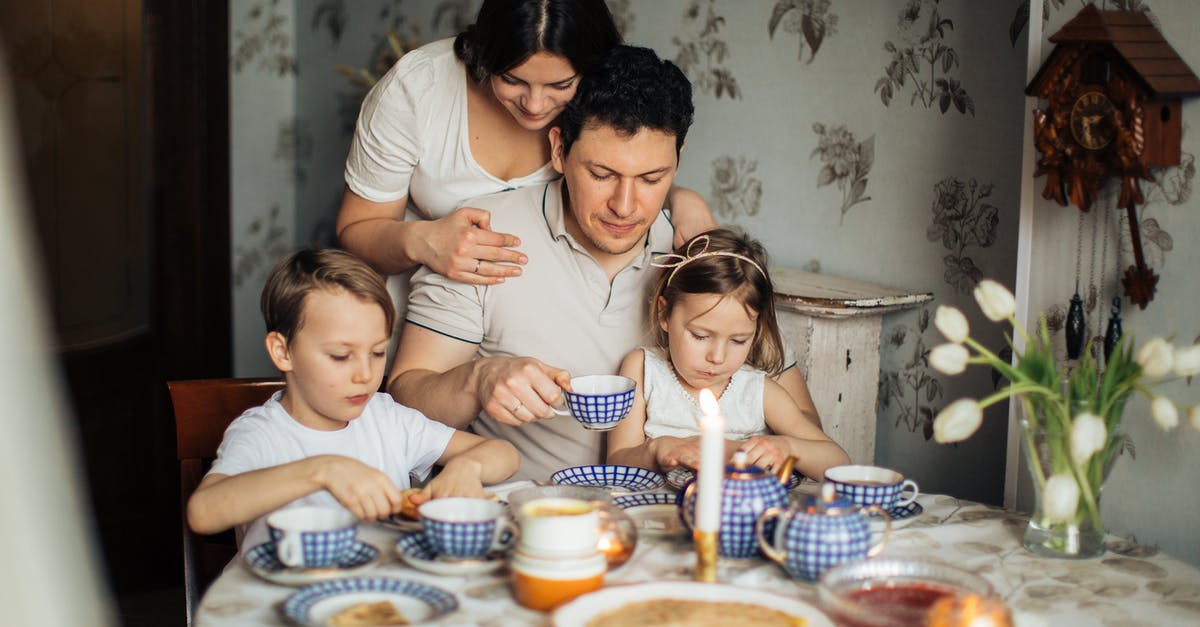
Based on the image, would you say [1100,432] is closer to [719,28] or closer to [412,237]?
[412,237]

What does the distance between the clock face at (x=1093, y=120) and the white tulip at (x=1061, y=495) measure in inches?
21.1

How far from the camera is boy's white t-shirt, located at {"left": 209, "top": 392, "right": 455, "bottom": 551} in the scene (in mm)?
1681

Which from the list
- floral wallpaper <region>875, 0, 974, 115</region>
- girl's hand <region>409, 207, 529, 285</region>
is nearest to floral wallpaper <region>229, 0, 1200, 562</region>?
floral wallpaper <region>875, 0, 974, 115</region>

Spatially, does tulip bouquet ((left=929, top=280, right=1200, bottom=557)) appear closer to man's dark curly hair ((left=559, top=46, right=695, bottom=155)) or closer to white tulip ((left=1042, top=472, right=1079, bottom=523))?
white tulip ((left=1042, top=472, right=1079, bottom=523))

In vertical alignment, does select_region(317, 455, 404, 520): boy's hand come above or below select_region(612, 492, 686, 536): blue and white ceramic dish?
above

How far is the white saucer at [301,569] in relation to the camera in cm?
133

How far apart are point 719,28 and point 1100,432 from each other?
5.67ft

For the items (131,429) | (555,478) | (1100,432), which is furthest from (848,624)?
(131,429)

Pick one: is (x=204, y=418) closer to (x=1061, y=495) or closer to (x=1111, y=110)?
(x=1061, y=495)

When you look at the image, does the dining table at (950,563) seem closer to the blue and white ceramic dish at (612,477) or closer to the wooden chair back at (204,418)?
the blue and white ceramic dish at (612,477)

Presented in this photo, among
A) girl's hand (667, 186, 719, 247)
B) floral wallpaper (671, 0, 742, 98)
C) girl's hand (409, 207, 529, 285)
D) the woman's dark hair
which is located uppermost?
floral wallpaper (671, 0, 742, 98)

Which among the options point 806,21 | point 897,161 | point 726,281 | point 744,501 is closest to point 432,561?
point 744,501

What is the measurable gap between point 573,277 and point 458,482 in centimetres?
71

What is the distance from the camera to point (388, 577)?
4.31ft
